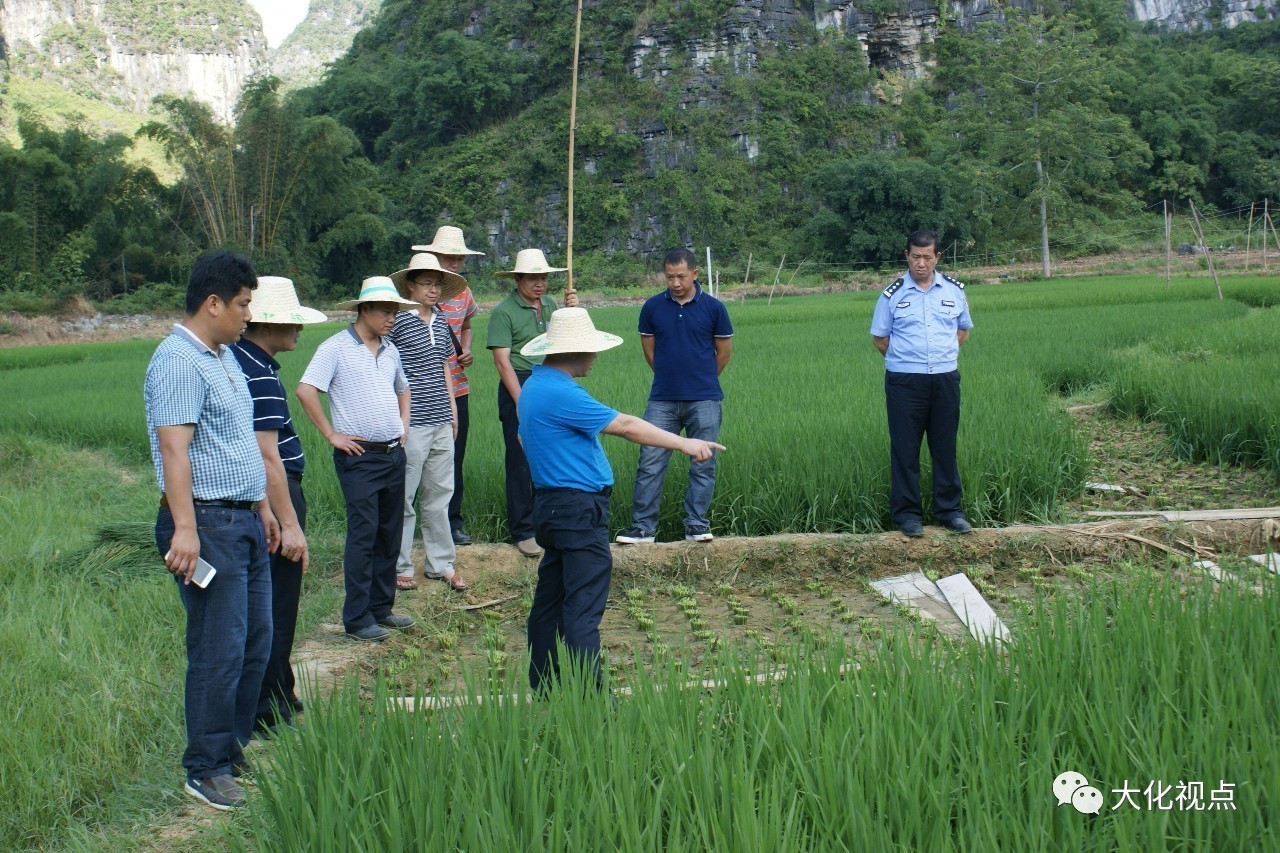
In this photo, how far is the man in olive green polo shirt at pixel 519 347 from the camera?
5488mm

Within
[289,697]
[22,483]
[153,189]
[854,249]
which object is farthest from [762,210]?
[289,697]

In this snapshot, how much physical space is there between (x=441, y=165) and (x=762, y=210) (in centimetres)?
1754

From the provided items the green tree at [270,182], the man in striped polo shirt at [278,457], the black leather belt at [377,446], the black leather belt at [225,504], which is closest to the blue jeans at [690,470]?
the black leather belt at [377,446]

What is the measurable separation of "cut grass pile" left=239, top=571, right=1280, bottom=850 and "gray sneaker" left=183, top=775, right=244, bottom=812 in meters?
0.26

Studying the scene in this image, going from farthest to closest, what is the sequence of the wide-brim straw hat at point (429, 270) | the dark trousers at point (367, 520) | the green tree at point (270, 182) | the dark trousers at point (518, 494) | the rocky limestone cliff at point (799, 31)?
1. the rocky limestone cliff at point (799, 31)
2. the green tree at point (270, 182)
3. the dark trousers at point (518, 494)
4. the wide-brim straw hat at point (429, 270)
5. the dark trousers at point (367, 520)

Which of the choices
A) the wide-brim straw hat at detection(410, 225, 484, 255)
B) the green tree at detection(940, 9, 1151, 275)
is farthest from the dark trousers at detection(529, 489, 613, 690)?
the green tree at detection(940, 9, 1151, 275)

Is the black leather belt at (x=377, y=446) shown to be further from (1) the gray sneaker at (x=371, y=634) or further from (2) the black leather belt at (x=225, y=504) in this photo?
(2) the black leather belt at (x=225, y=504)

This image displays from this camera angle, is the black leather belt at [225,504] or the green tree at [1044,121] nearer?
the black leather belt at [225,504]

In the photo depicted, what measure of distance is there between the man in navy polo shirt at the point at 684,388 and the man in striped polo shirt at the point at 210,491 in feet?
8.54

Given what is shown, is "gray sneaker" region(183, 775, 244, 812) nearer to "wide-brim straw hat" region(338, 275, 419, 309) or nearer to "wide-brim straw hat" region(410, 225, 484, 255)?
"wide-brim straw hat" region(338, 275, 419, 309)

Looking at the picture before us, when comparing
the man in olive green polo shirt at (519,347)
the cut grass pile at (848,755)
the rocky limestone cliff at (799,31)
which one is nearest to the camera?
the cut grass pile at (848,755)

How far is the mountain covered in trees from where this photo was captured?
124 feet

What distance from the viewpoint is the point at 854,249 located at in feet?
137

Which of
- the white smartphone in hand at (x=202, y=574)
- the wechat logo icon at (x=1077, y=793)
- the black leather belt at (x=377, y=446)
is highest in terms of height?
the black leather belt at (x=377, y=446)
